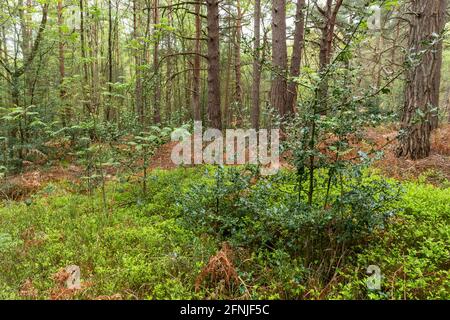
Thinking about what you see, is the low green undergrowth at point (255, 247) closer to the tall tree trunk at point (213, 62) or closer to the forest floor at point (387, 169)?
the forest floor at point (387, 169)

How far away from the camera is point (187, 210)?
14.6 ft

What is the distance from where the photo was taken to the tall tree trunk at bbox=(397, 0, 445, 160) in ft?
20.4

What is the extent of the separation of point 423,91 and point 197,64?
6176 millimetres

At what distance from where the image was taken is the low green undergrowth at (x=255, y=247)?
3.19 metres

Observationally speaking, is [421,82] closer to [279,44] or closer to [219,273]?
[279,44]

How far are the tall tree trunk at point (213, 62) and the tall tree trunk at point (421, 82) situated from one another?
3.99 meters

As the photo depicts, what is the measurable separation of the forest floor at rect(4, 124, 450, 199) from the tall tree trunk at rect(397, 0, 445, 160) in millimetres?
309

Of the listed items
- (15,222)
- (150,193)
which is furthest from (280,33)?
(15,222)

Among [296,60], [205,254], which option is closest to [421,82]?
[296,60]

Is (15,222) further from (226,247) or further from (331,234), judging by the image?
(331,234)

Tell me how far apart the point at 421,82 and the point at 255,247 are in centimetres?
527

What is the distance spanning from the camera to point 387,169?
635cm

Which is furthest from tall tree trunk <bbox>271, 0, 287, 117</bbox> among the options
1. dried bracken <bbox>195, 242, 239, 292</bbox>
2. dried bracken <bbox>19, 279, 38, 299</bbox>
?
dried bracken <bbox>19, 279, 38, 299</bbox>

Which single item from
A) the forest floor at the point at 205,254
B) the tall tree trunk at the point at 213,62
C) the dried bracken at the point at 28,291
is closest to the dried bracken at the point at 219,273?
the forest floor at the point at 205,254
